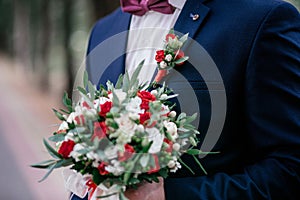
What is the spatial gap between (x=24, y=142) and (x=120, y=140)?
10.2m

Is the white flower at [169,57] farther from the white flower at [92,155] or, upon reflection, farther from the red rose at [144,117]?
the white flower at [92,155]

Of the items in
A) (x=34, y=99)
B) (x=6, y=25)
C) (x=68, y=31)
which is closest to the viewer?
(x=34, y=99)

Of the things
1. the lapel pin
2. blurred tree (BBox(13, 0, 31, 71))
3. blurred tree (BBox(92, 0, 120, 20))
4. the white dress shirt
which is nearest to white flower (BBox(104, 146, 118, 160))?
the white dress shirt

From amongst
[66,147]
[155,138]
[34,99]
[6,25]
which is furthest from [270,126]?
[6,25]

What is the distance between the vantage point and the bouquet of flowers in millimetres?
1589

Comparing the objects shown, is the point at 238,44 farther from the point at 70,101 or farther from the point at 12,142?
the point at 12,142

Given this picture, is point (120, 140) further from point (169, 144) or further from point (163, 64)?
point (163, 64)

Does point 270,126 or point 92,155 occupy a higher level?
point 270,126

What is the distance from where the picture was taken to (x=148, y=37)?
2.31m

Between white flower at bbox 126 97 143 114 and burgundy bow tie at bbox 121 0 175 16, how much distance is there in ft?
2.14

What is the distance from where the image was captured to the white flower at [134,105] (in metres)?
1.64

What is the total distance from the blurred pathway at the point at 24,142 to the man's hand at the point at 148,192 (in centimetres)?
622

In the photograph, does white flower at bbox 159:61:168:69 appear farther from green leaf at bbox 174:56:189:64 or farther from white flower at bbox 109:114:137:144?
white flower at bbox 109:114:137:144

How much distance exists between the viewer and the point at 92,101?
1719 millimetres
